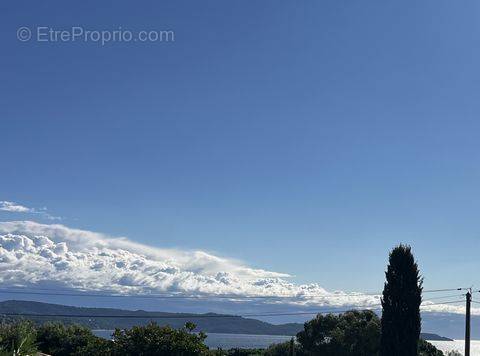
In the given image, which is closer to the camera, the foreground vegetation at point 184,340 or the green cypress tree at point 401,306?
the foreground vegetation at point 184,340

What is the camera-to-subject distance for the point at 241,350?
3516 inches

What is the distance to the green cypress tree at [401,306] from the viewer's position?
52.2 metres

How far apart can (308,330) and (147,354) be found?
1316 inches

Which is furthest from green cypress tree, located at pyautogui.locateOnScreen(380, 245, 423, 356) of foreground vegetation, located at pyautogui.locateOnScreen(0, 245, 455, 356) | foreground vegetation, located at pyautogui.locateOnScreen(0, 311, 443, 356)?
foreground vegetation, located at pyautogui.locateOnScreen(0, 311, 443, 356)

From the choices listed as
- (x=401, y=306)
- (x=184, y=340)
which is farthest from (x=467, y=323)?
(x=184, y=340)

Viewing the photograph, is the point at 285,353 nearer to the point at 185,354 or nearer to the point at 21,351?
the point at 185,354

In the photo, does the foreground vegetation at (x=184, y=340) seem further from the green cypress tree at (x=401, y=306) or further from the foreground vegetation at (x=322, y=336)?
the green cypress tree at (x=401, y=306)

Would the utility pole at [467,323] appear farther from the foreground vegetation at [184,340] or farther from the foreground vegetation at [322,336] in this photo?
the foreground vegetation at [184,340]

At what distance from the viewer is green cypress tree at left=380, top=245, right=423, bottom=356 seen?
52156mm

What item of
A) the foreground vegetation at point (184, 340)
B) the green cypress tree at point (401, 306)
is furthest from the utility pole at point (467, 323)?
the foreground vegetation at point (184, 340)

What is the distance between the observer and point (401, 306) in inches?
2111

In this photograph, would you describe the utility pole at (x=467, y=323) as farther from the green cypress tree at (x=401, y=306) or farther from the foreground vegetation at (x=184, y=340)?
the foreground vegetation at (x=184, y=340)

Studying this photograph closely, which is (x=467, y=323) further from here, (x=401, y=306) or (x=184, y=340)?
(x=184, y=340)

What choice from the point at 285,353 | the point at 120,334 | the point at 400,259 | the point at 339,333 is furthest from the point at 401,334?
the point at 285,353
